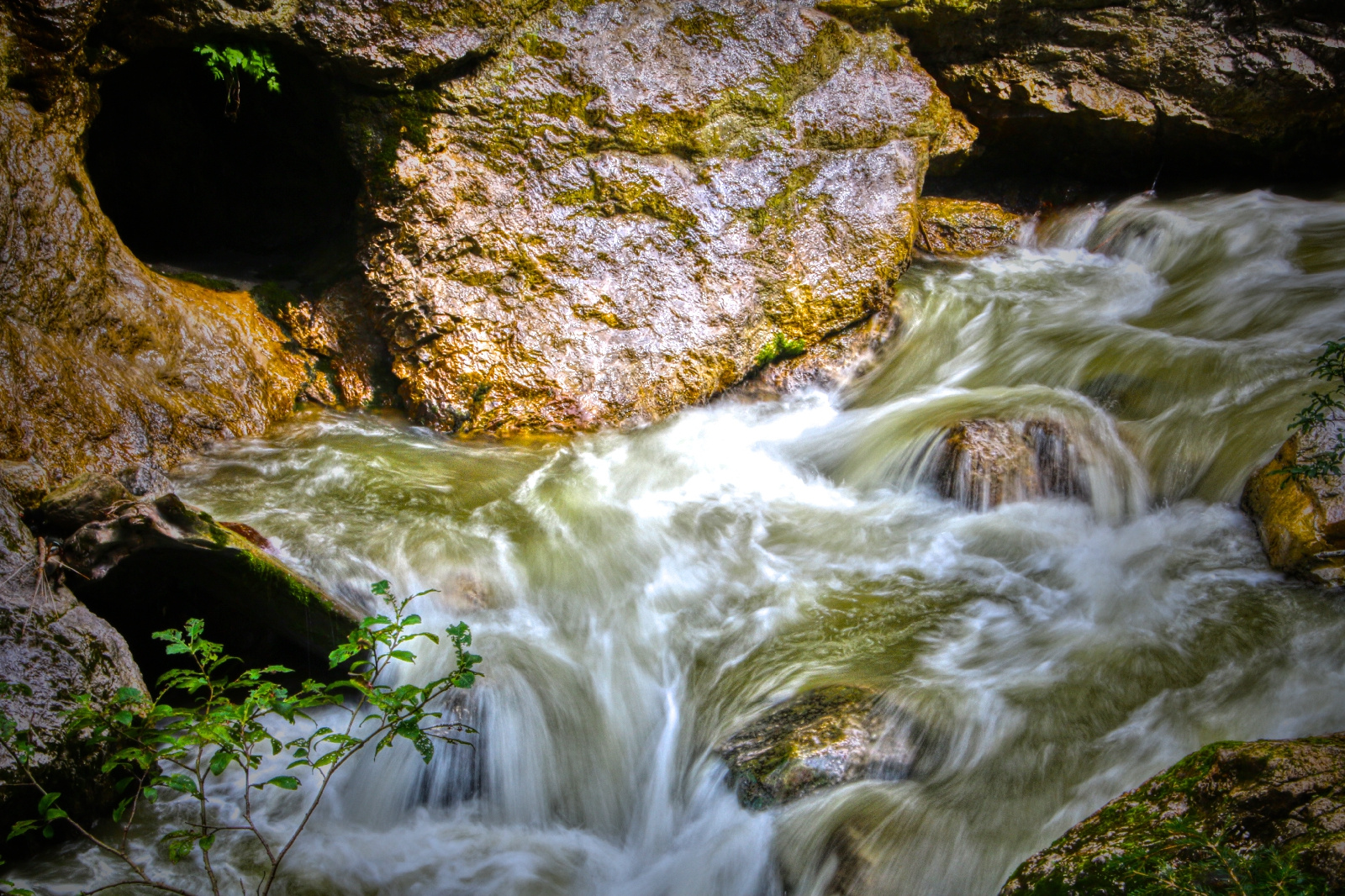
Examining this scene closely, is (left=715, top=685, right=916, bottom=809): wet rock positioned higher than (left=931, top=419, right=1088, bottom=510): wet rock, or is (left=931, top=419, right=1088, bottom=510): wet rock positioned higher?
(left=931, top=419, right=1088, bottom=510): wet rock

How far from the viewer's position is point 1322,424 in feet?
14.1

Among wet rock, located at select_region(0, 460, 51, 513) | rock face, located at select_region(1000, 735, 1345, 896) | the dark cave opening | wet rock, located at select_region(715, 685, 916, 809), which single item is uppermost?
the dark cave opening

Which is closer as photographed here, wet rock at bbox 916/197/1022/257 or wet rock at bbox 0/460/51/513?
wet rock at bbox 0/460/51/513

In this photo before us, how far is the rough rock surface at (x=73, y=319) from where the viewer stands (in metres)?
4.64

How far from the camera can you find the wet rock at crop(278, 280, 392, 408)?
6168 mm

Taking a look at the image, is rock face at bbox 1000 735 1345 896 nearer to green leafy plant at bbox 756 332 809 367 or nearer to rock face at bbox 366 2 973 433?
rock face at bbox 366 2 973 433

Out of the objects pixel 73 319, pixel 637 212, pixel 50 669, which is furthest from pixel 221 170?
pixel 50 669

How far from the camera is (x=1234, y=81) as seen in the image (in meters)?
7.24

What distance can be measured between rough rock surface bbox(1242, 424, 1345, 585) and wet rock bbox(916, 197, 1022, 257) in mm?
4019

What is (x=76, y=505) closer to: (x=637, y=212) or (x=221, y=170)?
(x=637, y=212)

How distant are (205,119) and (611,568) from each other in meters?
5.02

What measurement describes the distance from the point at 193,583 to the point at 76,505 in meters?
0.58

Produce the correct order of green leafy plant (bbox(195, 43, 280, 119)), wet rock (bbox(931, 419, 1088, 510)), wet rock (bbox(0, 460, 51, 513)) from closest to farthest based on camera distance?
wet rock (bbox(0, 460, 51, 513))
wet rock (bbox(931, 419, 1088, 510))
green leafy plant (bbox(195, 43, 280, 119))

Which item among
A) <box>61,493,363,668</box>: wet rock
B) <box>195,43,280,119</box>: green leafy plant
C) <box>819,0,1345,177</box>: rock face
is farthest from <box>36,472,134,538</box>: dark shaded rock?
<box>819,0,1345,177</box>: rock face
